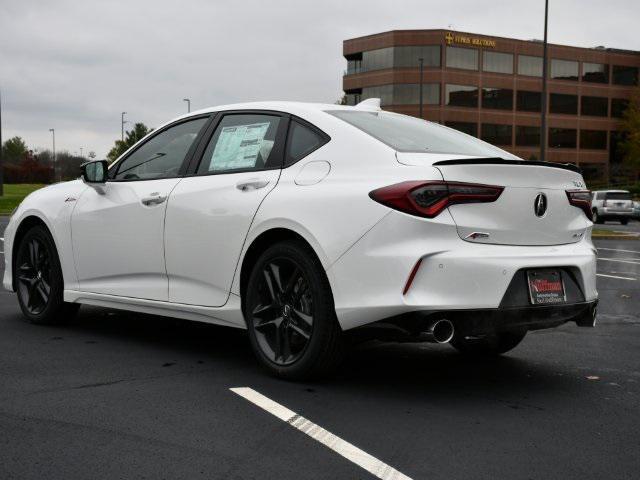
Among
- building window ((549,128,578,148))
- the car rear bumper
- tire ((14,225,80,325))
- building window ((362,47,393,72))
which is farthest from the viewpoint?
building window ((549,128,578,148))

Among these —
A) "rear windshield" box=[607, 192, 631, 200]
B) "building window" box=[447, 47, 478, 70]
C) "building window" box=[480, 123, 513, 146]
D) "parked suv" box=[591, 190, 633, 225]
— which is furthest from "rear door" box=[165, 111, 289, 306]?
"building window" box=[480, 123, 513, 146]

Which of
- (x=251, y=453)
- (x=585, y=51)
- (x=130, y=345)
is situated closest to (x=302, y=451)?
(x=251, y=453)

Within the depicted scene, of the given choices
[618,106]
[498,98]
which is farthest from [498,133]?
[618,106]

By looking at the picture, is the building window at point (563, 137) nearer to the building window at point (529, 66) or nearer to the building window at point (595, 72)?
the building window at point (595, 72)

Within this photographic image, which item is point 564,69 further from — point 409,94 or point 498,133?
point 409,94

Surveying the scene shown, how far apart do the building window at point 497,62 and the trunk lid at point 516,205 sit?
73.9 m

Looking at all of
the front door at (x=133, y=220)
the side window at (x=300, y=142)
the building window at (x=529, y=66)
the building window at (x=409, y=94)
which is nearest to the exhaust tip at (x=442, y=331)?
the side window at (x=300, y=142)

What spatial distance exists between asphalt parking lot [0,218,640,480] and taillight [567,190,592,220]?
3.40 feet

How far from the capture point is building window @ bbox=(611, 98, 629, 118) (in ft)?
269

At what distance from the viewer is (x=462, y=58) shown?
7462cm

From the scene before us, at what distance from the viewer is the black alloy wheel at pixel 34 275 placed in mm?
6723

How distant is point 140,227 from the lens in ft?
18.9

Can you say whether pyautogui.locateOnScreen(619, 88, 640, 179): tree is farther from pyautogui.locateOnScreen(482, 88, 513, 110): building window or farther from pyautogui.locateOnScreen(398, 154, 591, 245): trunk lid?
pyautogui.locateOnScreen(398, 154, 591, 245): trunk lid

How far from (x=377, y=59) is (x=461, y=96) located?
27.1ft
